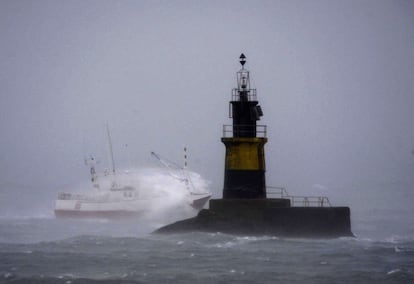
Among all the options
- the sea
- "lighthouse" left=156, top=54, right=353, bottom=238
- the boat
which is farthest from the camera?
the boat

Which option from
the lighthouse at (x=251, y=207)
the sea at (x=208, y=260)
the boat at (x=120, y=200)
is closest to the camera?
the sea at (x=208, y=260)

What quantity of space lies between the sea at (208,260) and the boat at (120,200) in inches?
1327

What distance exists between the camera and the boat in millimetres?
79562

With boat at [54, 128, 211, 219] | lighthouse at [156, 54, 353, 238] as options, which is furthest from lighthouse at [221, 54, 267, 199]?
boat at [54, 128, 211, 219]

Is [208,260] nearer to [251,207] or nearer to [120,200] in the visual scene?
[251,207]

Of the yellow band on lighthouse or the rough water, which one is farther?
the yellow band on lighthouse

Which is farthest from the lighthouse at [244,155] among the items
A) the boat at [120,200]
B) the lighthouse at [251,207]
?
the boat at [120,200]

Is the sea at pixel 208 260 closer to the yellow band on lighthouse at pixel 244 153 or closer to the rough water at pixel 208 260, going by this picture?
the rough water at pixel 208 260

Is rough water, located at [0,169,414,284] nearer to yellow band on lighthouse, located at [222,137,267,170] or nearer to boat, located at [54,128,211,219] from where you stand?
yellow band on lighthouse, located at [222,137,267,170]

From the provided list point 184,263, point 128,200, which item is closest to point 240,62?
point 184,263

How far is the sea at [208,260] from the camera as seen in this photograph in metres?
32.5

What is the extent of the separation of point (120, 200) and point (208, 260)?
1797 inches

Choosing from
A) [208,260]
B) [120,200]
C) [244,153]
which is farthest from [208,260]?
[120,200]

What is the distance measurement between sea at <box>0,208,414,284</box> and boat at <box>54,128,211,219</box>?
33.7 metres
